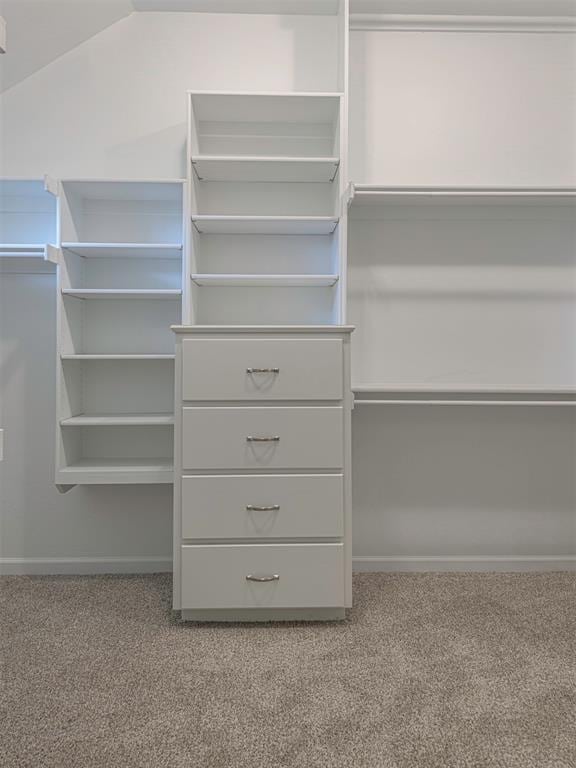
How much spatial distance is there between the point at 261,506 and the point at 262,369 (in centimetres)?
52

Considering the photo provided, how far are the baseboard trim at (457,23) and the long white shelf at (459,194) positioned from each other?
2.87ft

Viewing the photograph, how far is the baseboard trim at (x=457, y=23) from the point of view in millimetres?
2346

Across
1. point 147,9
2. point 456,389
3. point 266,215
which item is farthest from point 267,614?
point 147,9

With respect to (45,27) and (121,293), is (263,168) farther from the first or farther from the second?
(45,27)

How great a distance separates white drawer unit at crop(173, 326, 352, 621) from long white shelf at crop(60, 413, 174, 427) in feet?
0.97

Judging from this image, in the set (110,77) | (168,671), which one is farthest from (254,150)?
(168,671)

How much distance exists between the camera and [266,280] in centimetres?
215

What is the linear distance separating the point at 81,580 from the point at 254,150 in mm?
2159

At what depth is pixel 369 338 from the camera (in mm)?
2391

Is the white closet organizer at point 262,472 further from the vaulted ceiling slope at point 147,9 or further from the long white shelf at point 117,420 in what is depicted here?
the vaulted ceiling slope at point 147,9

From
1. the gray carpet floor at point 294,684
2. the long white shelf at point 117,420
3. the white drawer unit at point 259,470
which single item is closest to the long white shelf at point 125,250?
the white drawer unit at point 259,470

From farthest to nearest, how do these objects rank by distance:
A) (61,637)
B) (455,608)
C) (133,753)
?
(455,608) < (61,637) < (133,753)

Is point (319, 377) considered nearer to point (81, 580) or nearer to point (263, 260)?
point (263, 260)

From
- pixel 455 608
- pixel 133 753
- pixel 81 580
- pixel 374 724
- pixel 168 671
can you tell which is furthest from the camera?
pixel 81 580
